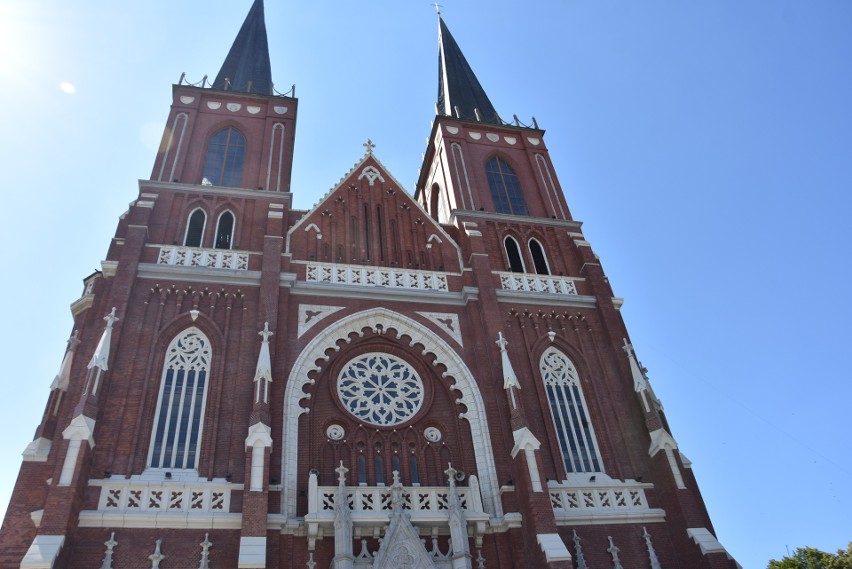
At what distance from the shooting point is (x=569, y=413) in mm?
21375

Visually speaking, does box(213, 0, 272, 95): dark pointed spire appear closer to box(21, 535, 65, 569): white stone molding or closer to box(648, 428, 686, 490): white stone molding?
box(21, 535, 65, 569): white stone molding

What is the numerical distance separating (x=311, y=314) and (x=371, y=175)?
803 cm

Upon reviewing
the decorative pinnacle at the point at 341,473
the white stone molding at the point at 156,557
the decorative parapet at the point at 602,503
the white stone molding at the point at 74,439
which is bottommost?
the white stone molding at the point at 156,557

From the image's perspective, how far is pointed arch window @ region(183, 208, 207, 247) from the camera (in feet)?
75.5

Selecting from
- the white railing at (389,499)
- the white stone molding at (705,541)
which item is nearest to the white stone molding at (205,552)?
the white railing at (389,499)

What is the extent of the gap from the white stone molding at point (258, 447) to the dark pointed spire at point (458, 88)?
20782 millimetres

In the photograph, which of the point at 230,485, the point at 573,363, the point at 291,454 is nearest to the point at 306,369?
the point at 291,454

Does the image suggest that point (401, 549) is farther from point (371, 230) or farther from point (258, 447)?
point (371, 230)

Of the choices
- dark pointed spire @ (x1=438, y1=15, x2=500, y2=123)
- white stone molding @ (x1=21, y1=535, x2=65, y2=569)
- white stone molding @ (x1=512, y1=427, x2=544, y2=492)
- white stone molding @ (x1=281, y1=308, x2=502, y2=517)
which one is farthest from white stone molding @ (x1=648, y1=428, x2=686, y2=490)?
dark pointed spire @ (x1=438, y1=15, x2=500, y2=123)

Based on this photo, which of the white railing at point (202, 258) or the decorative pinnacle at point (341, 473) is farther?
the white railing at point (202, 258)

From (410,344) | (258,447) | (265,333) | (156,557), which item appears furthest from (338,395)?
(156,557)

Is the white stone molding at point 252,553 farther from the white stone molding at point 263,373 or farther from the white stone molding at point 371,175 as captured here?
the white stone molding at point 371,175

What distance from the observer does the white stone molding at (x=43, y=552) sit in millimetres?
13555

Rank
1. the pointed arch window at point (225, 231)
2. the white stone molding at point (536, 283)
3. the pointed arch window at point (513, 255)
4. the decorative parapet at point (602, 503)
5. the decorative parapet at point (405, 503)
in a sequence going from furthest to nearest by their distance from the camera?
the pointed arch window at point (513, 255), the white stone molding at point (536, 283), the pointed arch window at point (225, 231), the decorative parapet at point (602, 503), the decorative parapet at point (405, 503)
